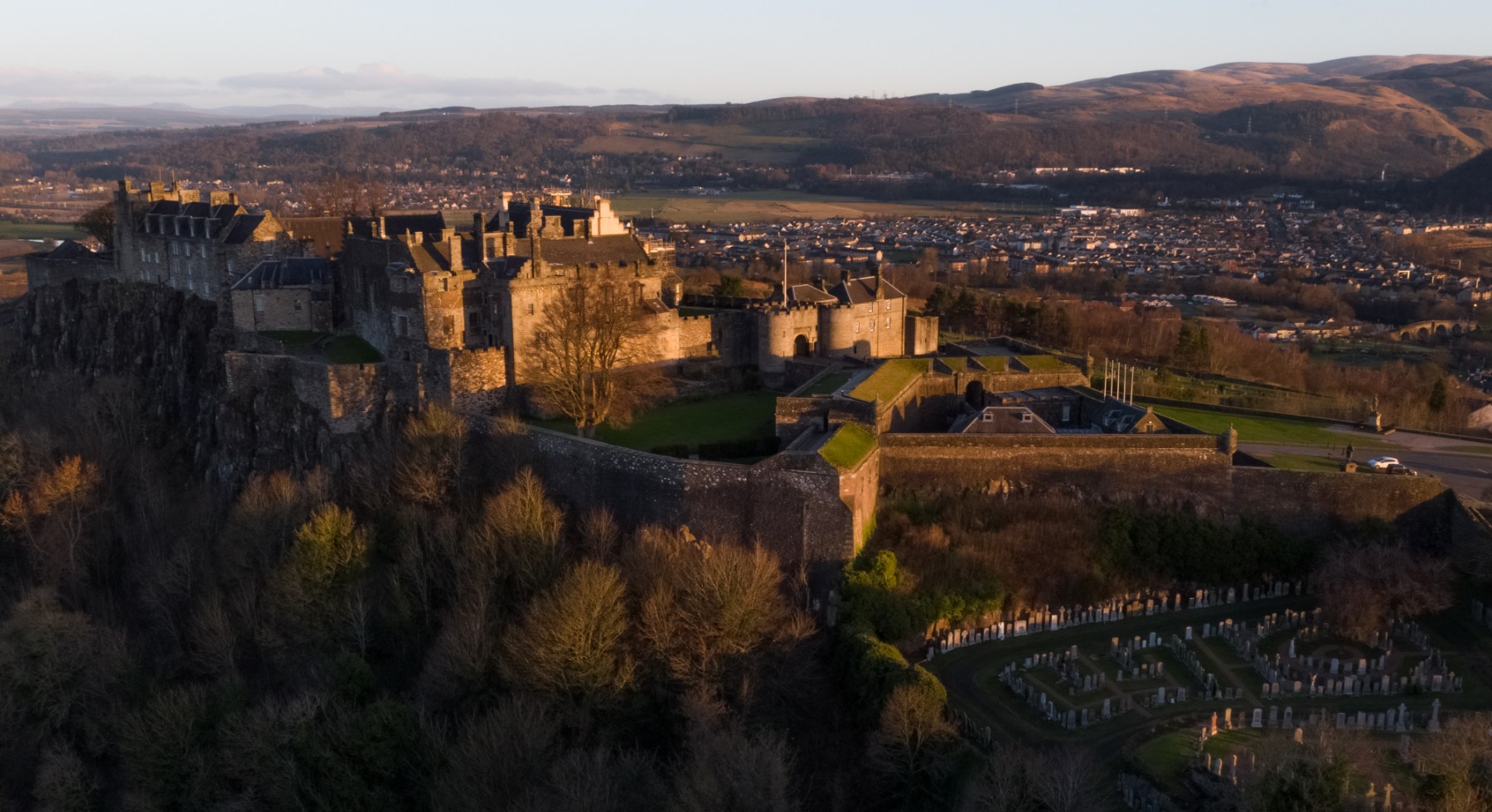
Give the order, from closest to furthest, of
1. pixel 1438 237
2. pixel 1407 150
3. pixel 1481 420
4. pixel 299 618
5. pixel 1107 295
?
pixel 299 618 → pixel 1481 420 → pixel 1107 295 → pixel 1438 237 → pixel 1407 150

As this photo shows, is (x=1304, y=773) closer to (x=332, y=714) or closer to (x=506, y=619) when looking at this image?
(x=506, y=619)

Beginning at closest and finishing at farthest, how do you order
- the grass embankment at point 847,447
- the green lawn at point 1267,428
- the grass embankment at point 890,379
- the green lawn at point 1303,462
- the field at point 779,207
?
the grass embankment at point 847,447 → the green lawn at point 1303,462 → the grass embankment at point 890,379 → the green lawn at point 1267,428 → the field at point 779,207

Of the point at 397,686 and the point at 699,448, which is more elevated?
the point at 699,448

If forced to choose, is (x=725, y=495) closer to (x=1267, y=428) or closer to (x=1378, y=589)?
(x=1378, y=589)

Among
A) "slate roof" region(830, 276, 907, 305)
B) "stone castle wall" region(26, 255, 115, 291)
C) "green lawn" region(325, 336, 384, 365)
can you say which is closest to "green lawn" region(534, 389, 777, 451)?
"slate roof" region(830, 276, 907, 305)

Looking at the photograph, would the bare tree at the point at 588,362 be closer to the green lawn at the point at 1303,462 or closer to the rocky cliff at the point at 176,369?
the rocky cliff at the point at 176,369

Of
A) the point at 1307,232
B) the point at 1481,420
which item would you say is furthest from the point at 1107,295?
the point at 1307,232

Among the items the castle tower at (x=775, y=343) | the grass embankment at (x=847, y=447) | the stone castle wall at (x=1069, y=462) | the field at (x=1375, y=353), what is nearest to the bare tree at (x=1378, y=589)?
the stone castle wall at (x=1069, y=462)

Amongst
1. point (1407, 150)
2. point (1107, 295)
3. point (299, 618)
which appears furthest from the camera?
point (1407, 150)
